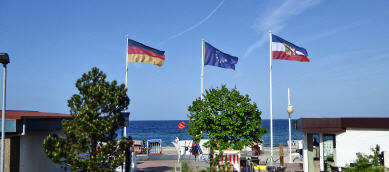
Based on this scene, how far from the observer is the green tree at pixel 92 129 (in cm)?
1257

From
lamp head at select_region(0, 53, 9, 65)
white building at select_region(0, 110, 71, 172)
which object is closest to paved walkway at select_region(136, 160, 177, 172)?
white building at select_region(0, 110, 71, 172)

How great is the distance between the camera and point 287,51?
22.4m

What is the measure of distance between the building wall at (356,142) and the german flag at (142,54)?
31.2ft

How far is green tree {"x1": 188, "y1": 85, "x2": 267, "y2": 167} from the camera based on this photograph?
61.9ft

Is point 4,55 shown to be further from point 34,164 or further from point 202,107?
point 202,107

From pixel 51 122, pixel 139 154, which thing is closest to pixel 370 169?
pixel 51 122

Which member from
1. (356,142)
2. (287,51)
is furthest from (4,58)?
(287,51)

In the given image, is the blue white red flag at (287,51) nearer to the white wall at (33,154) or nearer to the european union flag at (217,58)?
the european union flag at (217,58)

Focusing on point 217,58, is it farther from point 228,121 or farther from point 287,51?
point 228,121

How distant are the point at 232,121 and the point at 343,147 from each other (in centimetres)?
519

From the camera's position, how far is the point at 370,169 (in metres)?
12.7

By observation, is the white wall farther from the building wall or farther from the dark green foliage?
the building wall

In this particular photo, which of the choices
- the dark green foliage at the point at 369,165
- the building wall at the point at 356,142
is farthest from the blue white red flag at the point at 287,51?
the dark green foliage at the point at 369,165

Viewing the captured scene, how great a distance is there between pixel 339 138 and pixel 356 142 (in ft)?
2.21
